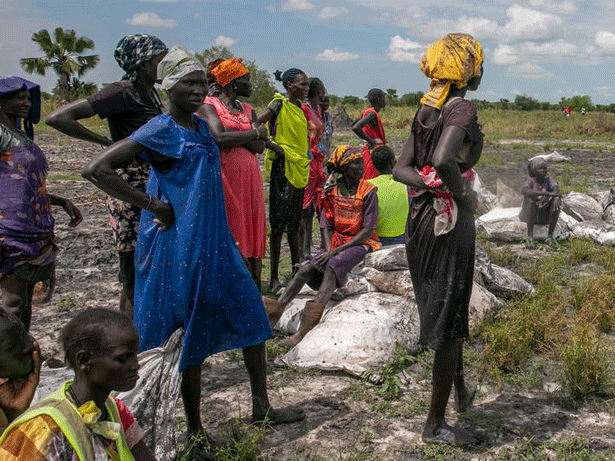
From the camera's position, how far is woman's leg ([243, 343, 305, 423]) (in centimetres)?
305

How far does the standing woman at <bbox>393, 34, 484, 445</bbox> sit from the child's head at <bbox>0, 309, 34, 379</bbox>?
5.05 feet

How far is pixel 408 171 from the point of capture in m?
2.97

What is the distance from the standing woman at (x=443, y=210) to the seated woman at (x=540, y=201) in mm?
4383

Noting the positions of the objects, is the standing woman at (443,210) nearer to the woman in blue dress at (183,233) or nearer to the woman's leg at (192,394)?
the woman in blue dress at (183,233)

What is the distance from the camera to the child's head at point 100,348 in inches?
74.1

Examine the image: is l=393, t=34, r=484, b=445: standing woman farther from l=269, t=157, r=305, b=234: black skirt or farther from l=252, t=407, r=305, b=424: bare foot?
l=269, t=157, r=305, b=234: black skirt

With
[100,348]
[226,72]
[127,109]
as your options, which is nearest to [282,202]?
[226,72]

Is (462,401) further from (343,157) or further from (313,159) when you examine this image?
(313,159)

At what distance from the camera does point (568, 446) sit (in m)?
2.98

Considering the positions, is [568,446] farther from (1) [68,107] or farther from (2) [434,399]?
(1) [68,107]

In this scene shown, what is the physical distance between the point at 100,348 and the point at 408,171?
1.56 meters

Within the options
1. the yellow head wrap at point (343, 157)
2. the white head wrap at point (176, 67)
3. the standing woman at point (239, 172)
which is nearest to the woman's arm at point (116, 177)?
the white head wrap at point (176, 67)

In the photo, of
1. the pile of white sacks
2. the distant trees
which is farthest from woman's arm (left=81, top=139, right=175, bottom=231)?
the distant trees

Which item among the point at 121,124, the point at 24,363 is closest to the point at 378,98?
the point at 121,124
